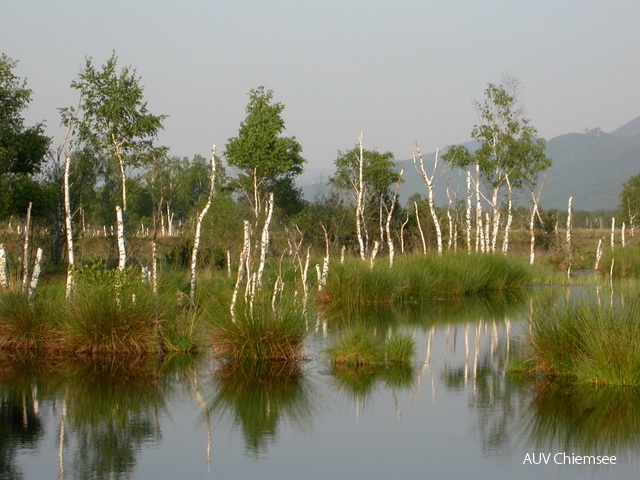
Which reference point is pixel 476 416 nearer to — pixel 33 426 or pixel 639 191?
pixel 33 426

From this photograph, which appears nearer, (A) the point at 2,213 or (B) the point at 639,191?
(A) the point at 2,213

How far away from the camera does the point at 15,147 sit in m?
25.5

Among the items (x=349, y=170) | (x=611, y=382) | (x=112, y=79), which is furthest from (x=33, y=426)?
(x=349, y=170)

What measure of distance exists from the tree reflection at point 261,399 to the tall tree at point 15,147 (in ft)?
41.4

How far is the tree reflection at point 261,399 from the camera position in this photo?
1065 centimetres

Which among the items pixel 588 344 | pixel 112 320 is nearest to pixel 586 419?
pixel 588 344

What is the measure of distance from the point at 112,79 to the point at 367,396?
11.6 metres

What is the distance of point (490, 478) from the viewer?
8.69 metres

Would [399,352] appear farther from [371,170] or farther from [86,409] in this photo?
[371,170]

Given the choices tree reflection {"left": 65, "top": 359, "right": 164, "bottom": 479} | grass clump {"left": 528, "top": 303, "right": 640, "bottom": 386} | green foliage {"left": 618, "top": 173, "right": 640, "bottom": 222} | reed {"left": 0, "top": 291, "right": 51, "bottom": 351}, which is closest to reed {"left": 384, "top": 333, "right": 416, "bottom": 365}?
grass clump {"left": 528, "top": 303, "right": 640, "bottom": 386}

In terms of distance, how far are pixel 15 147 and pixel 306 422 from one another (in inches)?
679

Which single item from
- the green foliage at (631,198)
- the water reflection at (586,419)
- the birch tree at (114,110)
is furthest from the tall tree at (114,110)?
the green foliage at (631,198)

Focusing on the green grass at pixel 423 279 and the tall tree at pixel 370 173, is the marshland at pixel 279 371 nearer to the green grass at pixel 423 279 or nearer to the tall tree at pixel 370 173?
the green grass at pixel 423 279

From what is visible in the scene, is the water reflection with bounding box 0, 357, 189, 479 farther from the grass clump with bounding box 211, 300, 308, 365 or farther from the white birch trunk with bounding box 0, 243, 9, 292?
the white birch trunk with bounding box 0, 243, 9, 292
